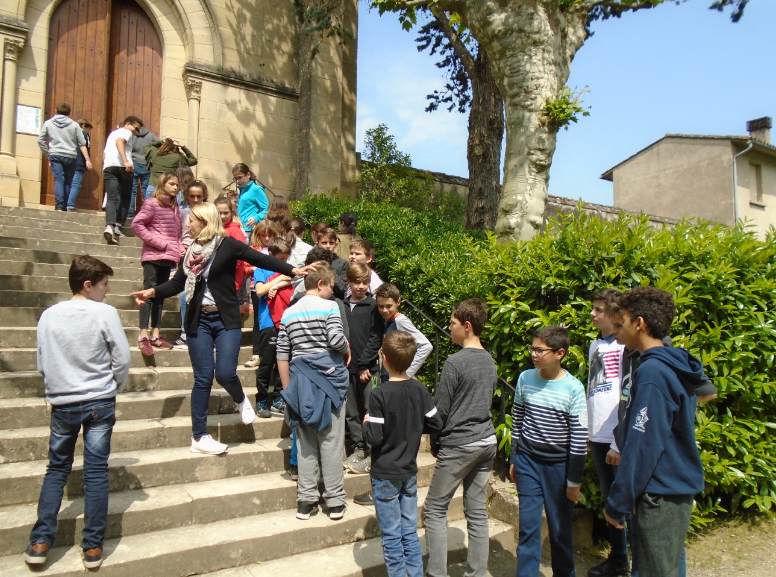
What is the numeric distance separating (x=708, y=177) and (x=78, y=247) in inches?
929

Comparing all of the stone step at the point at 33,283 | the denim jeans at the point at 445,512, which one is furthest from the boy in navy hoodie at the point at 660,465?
the stone step at the point at 33,283

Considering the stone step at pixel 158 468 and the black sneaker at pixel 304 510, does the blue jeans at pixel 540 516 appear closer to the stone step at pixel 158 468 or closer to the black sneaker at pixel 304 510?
the black sneaker at pixel 304 510

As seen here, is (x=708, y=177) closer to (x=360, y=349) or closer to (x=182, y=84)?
(x=182, y=84)

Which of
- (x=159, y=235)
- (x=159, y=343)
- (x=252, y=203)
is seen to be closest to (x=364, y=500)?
(x=159, y=343)

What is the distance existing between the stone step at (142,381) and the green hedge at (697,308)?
254 cm

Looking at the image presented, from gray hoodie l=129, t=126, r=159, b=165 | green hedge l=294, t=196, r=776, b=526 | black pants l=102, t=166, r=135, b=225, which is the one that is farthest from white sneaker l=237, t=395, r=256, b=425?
gray hoodie l=129, t=126, r=159, b=165

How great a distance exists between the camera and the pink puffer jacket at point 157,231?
5762 mm

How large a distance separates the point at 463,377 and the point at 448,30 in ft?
28.5

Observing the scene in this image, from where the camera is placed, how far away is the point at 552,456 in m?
3.52

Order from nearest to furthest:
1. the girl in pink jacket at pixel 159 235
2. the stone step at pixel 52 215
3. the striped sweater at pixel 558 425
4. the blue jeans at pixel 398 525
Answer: the blue jeans at pixel 398 525
the striped sweater at pixel 558 425
the girl in pink jacket at pixel 159 235
the stone step at pixel 52 215

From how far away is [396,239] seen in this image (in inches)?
296

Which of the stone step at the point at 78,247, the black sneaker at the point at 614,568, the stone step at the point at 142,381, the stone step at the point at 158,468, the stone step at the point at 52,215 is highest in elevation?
the stone step at the point at 52,215

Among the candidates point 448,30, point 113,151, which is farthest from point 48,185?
point 448,30

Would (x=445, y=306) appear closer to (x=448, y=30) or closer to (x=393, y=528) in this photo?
(x=393, y=528)
